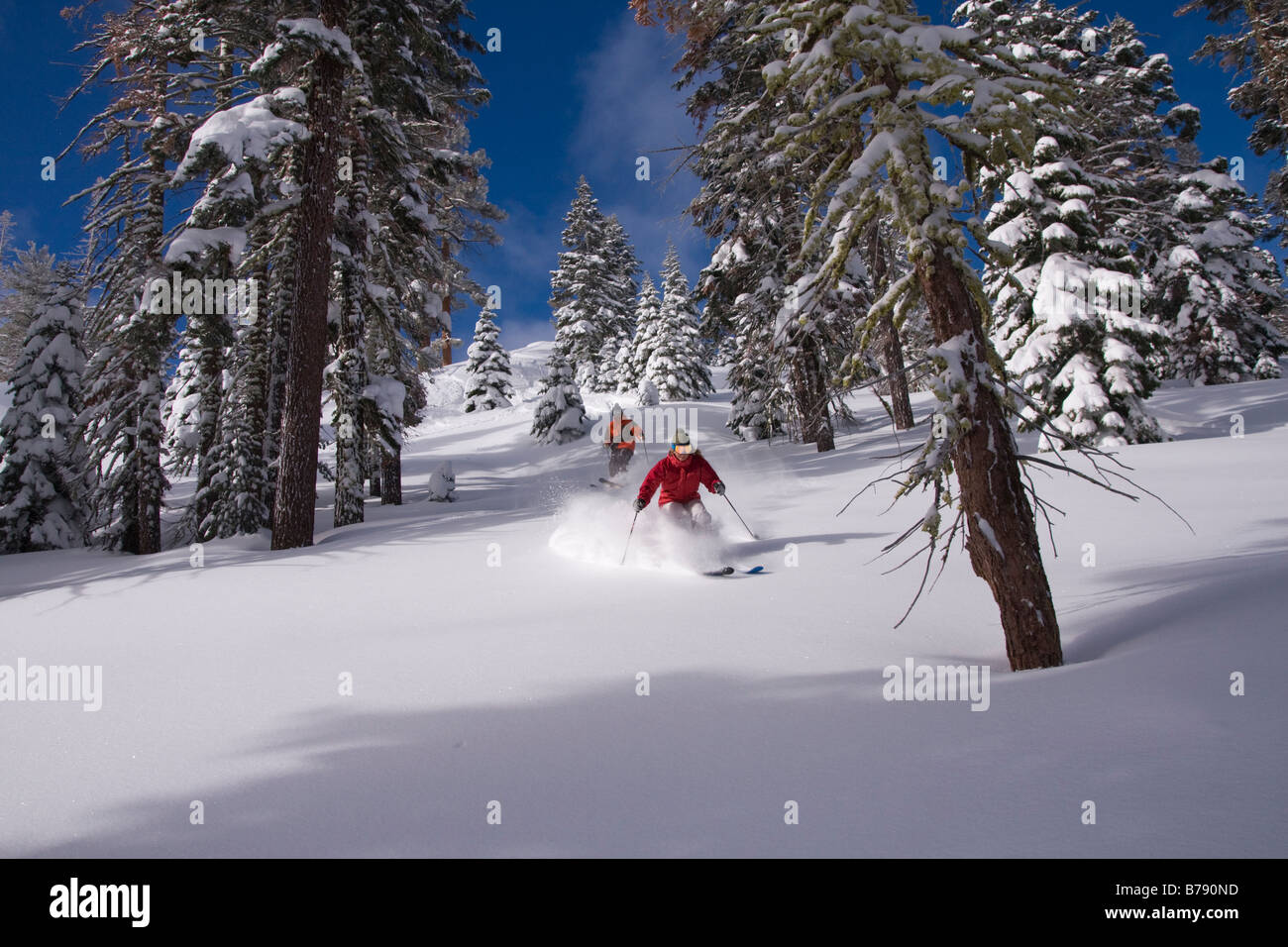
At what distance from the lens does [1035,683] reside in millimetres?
3447

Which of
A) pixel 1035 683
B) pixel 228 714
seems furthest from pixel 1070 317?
pixel 228 714

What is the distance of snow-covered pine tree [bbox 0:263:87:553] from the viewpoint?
1470cm

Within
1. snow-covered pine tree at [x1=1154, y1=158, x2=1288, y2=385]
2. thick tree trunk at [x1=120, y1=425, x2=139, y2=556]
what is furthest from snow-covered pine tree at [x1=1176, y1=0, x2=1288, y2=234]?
thick tree trunk at [x1=120, y1=425, x2=139, y2=556]

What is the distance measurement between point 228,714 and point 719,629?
324cm

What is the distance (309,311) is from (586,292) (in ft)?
143

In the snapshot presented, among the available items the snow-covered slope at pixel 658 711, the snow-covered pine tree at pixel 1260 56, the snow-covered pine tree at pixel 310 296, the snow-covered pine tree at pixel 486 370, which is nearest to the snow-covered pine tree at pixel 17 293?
the snow-covered pine tree at pixel 486 370

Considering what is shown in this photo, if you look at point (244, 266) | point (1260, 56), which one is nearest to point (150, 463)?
point (244, 266)

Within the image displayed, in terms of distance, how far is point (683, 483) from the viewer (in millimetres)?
8570

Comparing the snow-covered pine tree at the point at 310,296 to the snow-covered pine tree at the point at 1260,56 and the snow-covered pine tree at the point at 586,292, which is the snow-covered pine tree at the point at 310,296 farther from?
the snow-covered pine tree at the point at 586,292

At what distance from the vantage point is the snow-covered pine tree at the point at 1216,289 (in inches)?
920

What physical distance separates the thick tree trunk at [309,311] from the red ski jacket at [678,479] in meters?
5.52

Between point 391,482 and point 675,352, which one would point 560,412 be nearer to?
point 391,482

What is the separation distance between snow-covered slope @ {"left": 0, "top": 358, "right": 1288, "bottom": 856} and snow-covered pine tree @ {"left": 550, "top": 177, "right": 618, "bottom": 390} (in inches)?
1766
